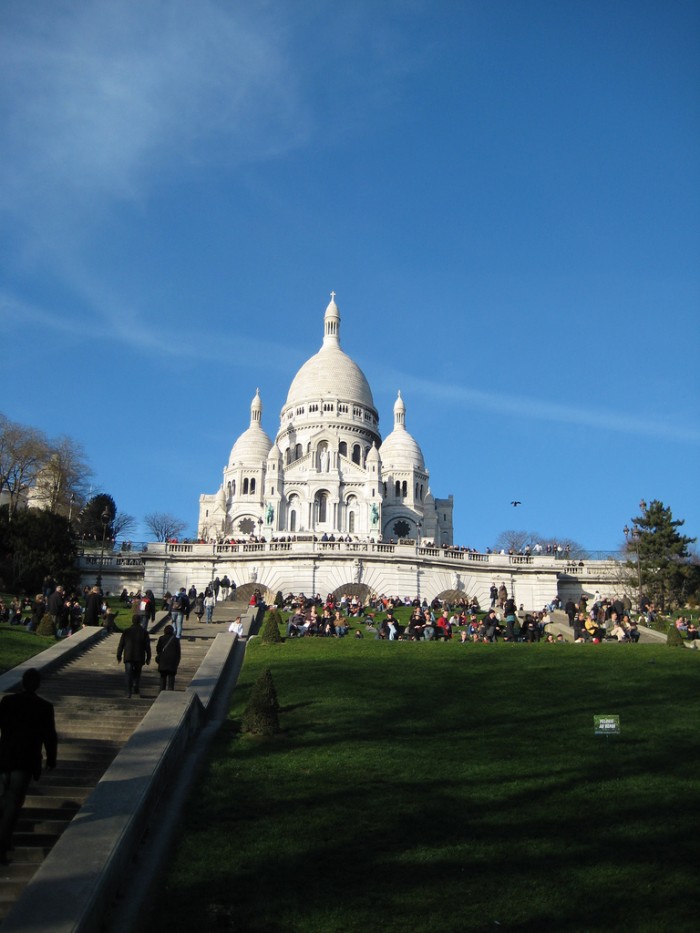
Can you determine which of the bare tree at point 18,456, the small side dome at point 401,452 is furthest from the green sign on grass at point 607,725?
the small side dome at point 401,452

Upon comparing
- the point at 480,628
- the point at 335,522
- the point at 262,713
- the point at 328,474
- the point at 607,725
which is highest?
the point at 328,474

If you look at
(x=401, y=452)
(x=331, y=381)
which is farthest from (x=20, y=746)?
(x=331, y=381)

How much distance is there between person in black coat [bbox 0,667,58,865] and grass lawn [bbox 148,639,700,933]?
162cm

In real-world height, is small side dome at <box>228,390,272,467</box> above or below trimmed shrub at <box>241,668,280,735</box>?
above

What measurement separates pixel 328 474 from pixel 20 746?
83637 millimetres

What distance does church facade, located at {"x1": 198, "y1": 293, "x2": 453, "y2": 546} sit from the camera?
302ft

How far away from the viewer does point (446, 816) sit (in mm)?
11305

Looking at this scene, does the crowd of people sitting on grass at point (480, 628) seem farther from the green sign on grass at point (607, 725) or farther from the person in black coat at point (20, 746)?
the person in black coat at point (20, 746)

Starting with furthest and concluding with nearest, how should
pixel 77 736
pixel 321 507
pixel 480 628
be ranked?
pixel 321 507
pixel 480 628
pixel 77 736

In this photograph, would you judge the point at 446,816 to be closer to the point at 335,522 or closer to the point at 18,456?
the point at 18,456

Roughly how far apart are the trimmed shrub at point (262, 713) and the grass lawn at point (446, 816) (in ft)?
0.78

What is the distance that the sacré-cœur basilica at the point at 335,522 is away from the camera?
54500 mm

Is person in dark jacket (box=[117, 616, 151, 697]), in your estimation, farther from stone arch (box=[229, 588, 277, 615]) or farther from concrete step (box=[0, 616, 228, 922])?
stone arch (box=[229, 588, 277, 615])

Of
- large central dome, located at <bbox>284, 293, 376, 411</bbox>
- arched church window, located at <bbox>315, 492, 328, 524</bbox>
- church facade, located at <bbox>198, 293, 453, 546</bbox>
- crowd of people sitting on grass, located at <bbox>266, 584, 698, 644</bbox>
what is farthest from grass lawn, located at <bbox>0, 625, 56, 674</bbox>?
large central dome, located at <bbox>284, 293, 376, 411</bbox>
